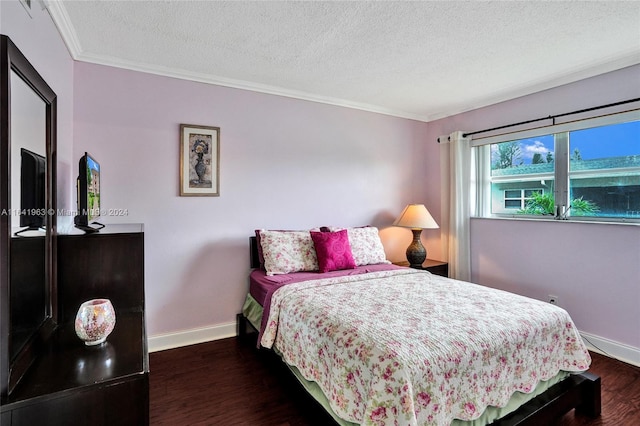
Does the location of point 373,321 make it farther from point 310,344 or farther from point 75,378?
point 75,378

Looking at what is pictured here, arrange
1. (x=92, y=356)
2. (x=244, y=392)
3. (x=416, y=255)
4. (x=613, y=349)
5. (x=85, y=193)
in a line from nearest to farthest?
(x=92, y=356) → (x=85, y=193) → (x=244, y=392) → (x=613, y=349) → (x=416, y=255)

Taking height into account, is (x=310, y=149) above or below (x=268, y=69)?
below

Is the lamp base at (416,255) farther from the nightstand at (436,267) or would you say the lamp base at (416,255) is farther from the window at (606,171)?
the window at (606,171)

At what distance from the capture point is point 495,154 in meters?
3.67

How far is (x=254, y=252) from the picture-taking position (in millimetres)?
3123

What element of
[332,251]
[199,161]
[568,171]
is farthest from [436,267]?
[199,161]

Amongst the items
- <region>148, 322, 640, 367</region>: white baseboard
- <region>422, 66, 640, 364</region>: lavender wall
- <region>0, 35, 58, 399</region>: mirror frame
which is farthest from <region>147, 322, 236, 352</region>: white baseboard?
<region>422, 66, 640, 364</region>: lavender wall

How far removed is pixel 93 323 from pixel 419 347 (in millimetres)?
1403

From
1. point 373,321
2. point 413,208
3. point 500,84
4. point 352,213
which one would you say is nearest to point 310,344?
point 373,321

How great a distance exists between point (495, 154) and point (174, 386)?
12.4 ft

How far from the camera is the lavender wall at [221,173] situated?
104 inches

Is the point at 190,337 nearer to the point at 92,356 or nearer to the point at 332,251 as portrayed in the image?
the point at 332,251

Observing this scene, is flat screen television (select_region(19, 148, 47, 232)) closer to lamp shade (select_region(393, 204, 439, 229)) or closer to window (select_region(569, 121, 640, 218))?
lamp shade (select_region(393, 204, 439, 229))

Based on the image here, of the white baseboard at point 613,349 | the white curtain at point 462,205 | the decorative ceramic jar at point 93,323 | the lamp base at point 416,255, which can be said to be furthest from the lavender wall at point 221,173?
the white baseboard at point 613,349
